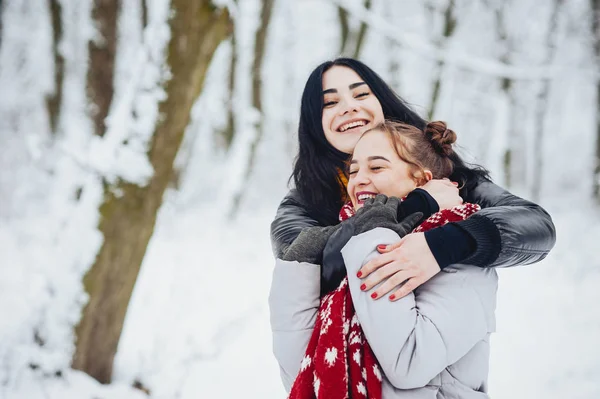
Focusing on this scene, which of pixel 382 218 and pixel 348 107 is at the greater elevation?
pixel 348 107

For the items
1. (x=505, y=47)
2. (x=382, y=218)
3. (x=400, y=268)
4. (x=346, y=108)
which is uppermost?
(x=505, y=47)

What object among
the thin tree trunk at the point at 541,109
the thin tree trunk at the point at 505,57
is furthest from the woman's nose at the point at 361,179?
the thin tree trunk at the point at 541,109

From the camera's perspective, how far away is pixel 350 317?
145cm

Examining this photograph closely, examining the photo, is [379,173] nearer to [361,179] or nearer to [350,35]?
[361,179]

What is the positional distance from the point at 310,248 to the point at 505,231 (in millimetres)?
617

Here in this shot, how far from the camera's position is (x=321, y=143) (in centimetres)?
232

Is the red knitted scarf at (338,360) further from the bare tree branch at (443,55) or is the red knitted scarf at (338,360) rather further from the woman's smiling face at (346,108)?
the bare tree branch at (443,55)

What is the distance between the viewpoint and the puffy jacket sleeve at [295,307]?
1521 mm

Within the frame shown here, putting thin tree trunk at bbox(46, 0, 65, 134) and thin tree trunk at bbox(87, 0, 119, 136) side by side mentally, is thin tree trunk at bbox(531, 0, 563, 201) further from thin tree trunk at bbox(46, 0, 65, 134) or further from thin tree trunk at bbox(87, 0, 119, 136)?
thin tree trunk at bbox(46, 0, 65, 134)

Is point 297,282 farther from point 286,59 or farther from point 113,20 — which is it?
point 286,59

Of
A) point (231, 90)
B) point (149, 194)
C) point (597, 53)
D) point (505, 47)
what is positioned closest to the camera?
point (149, 194)

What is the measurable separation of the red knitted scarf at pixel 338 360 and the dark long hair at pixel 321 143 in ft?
2.50

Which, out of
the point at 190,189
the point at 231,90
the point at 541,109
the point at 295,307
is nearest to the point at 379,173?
the point at 295,307

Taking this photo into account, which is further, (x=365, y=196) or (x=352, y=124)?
(x=352, y=124)
